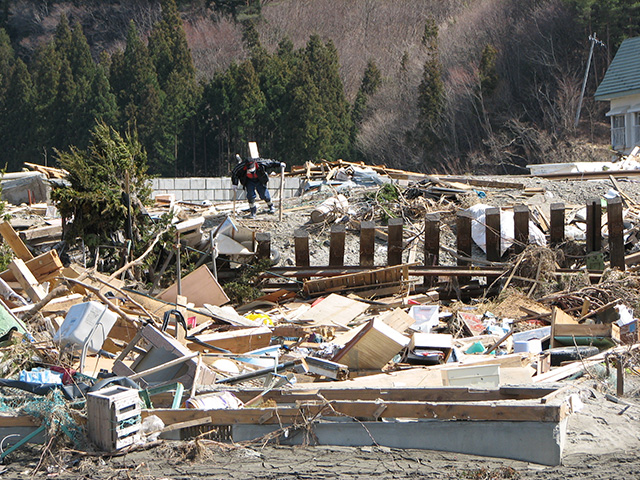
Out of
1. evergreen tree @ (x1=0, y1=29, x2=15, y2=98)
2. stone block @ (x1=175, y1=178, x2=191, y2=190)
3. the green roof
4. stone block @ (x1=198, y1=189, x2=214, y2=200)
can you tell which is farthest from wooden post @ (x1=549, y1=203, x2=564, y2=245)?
evergreen tree @ (x1=0, y1=29, x2=15, y2=98)

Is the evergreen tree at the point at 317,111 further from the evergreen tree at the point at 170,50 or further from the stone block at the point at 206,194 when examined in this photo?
the stone block at the point at 206,194

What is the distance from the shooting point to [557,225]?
1102cm

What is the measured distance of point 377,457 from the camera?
5289mm

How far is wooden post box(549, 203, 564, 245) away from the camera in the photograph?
36.0ft

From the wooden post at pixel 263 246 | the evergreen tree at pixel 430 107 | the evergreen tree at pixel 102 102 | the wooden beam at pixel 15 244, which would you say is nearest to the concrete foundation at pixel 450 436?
the wooden post at pixel 263 246

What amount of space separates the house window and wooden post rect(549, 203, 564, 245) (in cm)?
2012

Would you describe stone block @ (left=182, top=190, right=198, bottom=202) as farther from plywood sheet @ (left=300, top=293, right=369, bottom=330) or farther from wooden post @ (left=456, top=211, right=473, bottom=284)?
plywood sheet @ (left=300, top=293, right=369, bottom=330)

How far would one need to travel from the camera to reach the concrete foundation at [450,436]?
17.0ft

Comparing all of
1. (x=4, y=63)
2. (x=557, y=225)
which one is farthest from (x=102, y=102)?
(x=557, y=225)

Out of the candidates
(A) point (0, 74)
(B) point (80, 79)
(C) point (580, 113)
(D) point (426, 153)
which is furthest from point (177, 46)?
(C) point (580, 113)

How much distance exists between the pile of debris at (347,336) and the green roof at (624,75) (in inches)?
665

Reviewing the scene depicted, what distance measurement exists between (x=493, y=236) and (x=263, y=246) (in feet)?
10.6

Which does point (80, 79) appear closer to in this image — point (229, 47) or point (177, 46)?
point (177, 46)

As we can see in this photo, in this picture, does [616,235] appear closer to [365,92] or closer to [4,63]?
[365,92]
